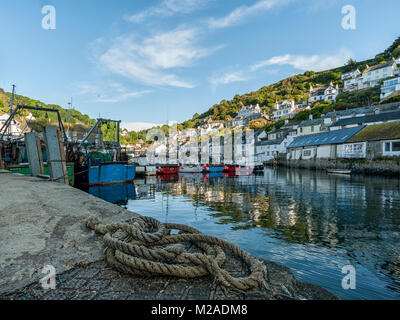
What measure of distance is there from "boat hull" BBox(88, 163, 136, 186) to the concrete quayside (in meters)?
18.2

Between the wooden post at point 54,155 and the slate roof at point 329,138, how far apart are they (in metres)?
41.1

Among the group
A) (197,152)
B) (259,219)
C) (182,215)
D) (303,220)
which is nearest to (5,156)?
(182,215)

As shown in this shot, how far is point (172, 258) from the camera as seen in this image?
247 cm

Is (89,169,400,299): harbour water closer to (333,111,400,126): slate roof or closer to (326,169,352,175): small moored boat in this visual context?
(326,169,352,175): small moored boat

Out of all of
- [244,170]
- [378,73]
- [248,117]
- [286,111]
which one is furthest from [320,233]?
[248,117]

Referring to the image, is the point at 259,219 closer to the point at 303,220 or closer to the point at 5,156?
the point at 303,220

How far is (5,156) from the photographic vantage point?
65.7 ft

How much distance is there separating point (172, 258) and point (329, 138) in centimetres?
4760

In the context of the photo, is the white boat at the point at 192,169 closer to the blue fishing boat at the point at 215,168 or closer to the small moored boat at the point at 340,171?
the blue fishing boat at the point at 215,168

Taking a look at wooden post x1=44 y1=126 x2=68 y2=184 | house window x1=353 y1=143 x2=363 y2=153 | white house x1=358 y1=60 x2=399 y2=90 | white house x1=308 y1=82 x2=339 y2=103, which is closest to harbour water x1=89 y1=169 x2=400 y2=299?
wooden post x1=44 y1=126 x2=68 y2=184

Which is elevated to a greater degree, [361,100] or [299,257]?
[361,100]

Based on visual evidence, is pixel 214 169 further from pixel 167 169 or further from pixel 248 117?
pixel 248 117

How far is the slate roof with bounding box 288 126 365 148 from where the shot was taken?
38969 millimetres
